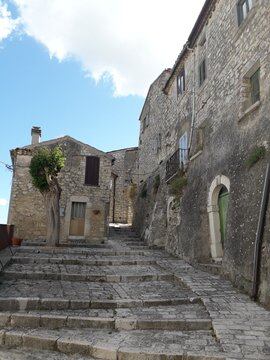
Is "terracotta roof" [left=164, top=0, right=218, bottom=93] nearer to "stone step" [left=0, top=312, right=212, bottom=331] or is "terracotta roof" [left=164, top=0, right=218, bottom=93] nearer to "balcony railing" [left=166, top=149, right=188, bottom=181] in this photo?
"balcony railing" [left=166, top=149, right=188, bottom=181]

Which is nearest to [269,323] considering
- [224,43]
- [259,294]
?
[259,294]

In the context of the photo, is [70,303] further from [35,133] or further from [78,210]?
[35,133]

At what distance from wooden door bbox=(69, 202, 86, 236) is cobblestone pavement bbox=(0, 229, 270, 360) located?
9042 mm

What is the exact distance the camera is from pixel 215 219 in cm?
969

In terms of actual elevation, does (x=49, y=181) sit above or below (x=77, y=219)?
above

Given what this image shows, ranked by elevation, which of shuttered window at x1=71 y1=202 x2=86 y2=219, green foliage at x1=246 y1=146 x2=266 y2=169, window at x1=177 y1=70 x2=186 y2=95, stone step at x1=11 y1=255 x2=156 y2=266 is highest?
window at x1=177 y1=70 x2=186 y2=95

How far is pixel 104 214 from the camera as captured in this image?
1819 centimetres

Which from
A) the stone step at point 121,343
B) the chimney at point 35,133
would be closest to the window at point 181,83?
the chimney at point 35,133

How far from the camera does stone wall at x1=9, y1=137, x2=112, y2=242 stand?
56.1 ft

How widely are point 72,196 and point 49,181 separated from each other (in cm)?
484

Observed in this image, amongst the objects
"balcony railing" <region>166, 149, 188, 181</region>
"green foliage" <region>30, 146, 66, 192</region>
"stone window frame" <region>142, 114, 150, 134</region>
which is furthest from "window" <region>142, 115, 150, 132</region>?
"green foliage" <region>30, 146, 66, 192</region>

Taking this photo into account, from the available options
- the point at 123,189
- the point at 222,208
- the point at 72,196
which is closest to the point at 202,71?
the point at 222,208

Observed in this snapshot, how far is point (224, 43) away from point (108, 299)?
837 cm

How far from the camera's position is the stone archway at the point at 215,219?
947cm
